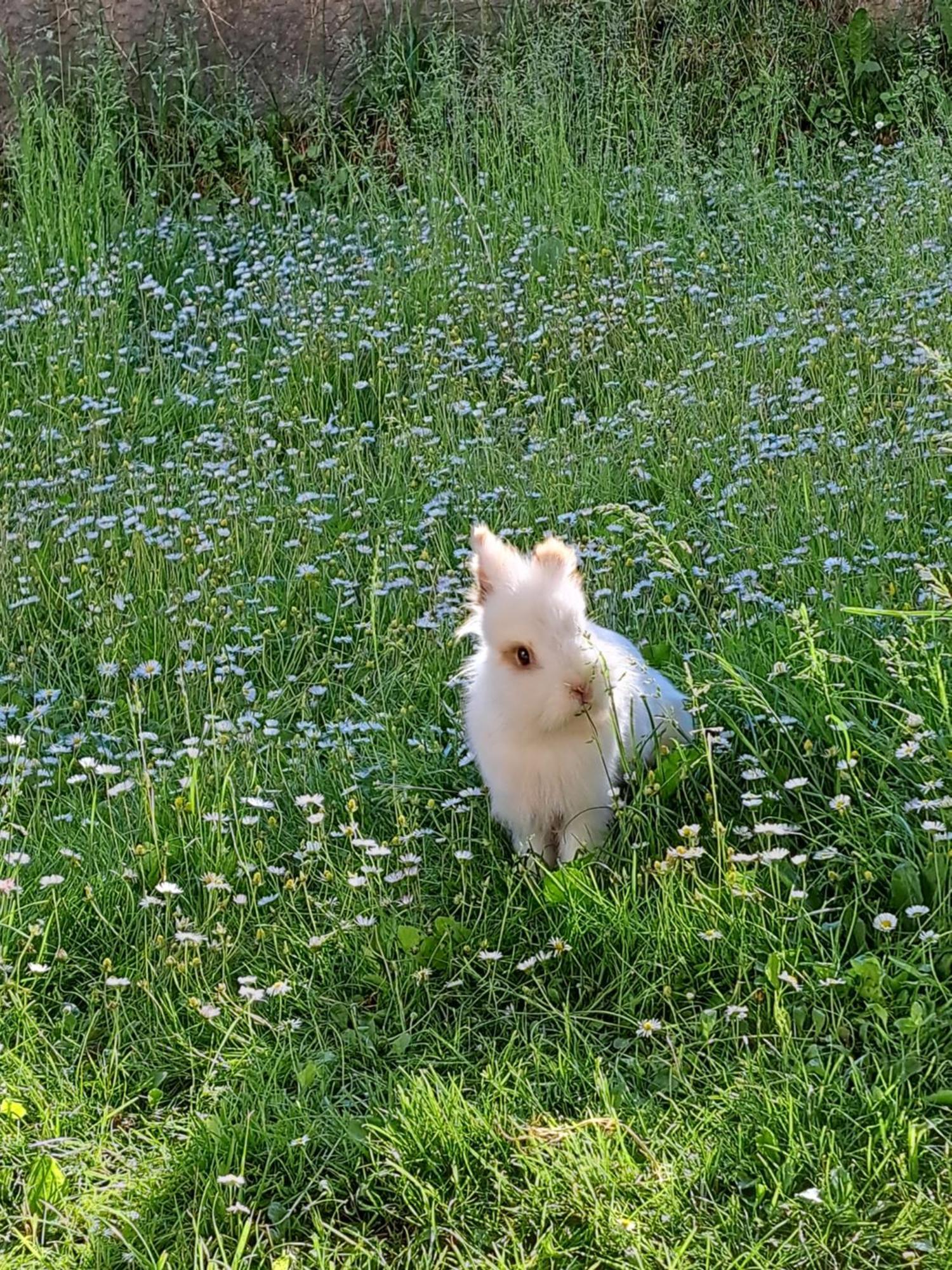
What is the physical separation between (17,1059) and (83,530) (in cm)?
264

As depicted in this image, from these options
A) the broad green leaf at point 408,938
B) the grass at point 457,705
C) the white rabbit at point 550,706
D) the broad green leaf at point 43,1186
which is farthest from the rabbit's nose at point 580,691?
the broad green leaf at point 43,1186

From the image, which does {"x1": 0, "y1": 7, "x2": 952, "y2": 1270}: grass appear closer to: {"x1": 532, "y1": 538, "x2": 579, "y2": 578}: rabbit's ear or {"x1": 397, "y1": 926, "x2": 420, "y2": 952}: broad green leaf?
{"x1": 397, "y1": 926, "x2": 420, "y2": 952}: broad green leaf

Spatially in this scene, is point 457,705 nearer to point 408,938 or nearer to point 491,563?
point 491,563

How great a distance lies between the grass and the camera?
9.37ft

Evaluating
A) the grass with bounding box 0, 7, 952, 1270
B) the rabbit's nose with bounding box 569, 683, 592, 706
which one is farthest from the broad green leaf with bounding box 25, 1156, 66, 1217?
the rabbit's nose with bounding box 569, 683, 592, 706

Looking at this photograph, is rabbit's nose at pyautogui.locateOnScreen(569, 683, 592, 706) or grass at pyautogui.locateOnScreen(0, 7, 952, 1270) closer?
grass at pyautogui.locateOnScreen(0, 7, 952, 1270)

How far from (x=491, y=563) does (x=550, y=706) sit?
42 cm

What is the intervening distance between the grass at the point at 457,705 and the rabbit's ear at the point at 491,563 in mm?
253

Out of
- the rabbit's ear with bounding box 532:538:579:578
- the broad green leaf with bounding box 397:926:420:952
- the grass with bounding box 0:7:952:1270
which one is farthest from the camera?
the rabbit's ear with bounding box 532:538:579:578

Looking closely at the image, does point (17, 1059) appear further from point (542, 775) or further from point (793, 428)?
point (793, 428)

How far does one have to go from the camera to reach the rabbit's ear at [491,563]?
3.67 metres

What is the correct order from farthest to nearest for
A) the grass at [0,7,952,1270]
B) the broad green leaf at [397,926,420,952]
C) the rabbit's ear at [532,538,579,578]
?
the rabbit's ear at [532,538,579,578]
the broad green leaf at [397,926,420,952]
the grass at [0,7,952,1270]

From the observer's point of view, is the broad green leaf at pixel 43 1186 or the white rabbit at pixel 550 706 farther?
the white rabbit at pixel 550 706

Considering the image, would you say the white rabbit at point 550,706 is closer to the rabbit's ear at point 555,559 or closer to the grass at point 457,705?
the rabbit's ear at point 555,559
